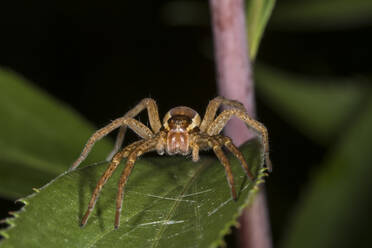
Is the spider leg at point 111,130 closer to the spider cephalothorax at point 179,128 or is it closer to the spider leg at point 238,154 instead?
the spider cephalothorax at point 179,128

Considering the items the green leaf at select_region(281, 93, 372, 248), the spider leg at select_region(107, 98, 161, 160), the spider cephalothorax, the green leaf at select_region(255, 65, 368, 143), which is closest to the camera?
the green leaf at select_region(281, 93, 372, 248)

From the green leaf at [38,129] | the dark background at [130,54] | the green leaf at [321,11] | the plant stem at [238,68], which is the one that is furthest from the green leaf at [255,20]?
the dark background at [130,54]

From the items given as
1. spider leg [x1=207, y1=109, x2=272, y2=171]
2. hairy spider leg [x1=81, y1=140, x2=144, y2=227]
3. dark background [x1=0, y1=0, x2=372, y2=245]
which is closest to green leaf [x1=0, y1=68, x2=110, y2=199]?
hairy spider leg [x1=81, y1=140, x2=144, y2=227]

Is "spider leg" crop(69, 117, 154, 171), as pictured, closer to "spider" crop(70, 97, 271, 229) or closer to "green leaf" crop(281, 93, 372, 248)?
"spider" crop(70, 97, 271, 229)

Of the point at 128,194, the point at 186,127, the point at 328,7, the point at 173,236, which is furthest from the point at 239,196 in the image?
the point at 328,7

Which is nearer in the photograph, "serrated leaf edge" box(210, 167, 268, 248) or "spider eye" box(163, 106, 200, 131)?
"serrated leaf edge" box(210, 167, 268, 248)

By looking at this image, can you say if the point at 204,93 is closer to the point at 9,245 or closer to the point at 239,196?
the point at 239,196

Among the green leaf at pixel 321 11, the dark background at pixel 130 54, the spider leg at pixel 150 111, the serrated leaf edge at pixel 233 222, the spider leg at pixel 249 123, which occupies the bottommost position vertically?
the serrated leaf edge at pixel 233 222
